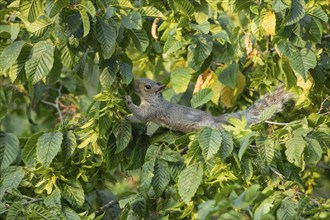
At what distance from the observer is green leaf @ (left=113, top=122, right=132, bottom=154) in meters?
4.11

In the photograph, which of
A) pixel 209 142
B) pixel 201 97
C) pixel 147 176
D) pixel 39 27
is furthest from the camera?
pixel 201 97

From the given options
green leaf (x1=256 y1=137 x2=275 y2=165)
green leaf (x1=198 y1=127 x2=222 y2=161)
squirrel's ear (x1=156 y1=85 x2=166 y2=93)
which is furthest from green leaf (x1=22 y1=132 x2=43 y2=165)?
squirrel's ear (x1=156 y1=85 x2=166 y2=93)

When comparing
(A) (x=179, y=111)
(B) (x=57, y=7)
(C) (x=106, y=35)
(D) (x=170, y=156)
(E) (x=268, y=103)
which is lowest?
(A) (x=179, y=111)

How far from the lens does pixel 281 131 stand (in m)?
3.72

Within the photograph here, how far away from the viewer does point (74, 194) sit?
4109mm

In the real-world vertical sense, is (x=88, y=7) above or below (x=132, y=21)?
above

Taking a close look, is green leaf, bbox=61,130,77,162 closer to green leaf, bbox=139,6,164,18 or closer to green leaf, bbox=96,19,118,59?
green leaf, bbox=96,19,118,59

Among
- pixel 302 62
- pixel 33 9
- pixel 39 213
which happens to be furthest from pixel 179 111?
pixel 39 213

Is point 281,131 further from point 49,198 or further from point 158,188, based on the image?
point 49,198

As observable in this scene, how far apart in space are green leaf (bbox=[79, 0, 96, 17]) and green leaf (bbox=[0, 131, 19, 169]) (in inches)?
41.3

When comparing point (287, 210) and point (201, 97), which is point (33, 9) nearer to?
point (201, 97)

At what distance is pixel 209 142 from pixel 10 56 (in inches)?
43.1

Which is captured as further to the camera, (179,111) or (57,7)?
(179,111)

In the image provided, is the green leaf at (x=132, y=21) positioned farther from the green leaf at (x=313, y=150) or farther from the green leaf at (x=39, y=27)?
the green leaf at (x=313, y=150)
